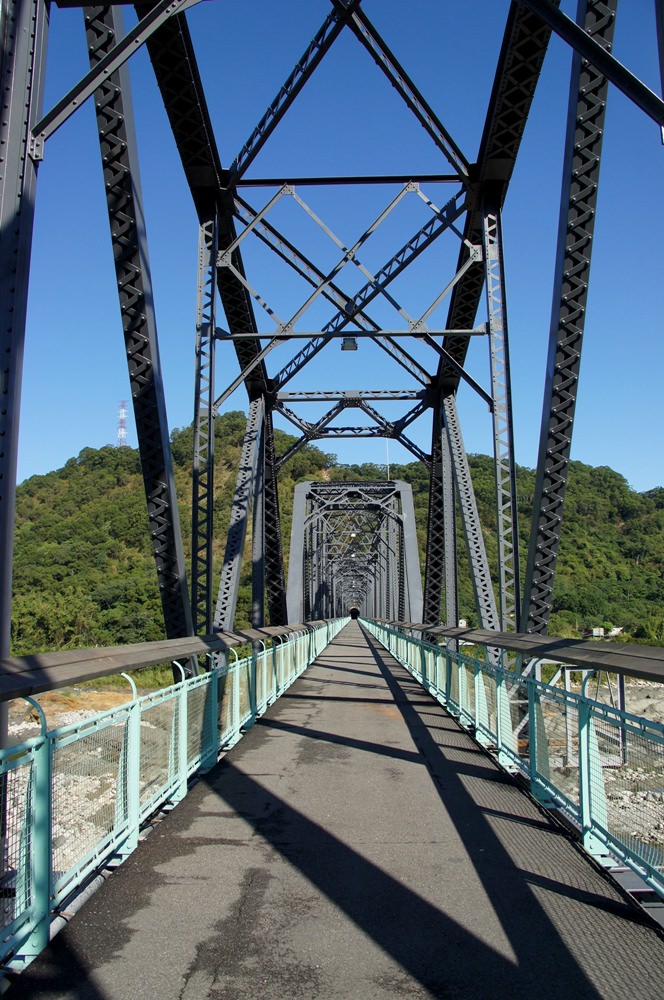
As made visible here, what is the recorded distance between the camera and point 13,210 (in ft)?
15.7

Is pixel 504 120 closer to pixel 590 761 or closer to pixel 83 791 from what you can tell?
pixel 590 761

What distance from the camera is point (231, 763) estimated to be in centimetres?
700

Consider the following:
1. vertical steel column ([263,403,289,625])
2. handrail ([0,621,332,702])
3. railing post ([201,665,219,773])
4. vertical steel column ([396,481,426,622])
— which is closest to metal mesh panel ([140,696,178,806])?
handrail ([0,621,332,702])

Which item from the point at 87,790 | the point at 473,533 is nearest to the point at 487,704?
the point at 87,790

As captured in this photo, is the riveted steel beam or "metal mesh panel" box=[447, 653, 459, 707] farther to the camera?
"metal mesh panel" box=[447, 653, 459, 707]

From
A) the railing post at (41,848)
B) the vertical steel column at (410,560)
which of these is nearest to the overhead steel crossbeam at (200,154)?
the railing post at (41,848)

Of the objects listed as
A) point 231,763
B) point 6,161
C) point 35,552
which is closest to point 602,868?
point 231,763

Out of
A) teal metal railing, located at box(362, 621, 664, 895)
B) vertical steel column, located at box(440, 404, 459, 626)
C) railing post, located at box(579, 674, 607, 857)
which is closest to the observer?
teal metal railing, located at box(362, 621, 664, 895)

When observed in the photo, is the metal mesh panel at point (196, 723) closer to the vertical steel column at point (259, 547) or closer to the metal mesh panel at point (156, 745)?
the metal mesh panel at point (156, 745)

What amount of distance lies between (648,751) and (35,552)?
78.5 m

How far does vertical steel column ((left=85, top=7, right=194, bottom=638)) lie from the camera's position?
727 cm

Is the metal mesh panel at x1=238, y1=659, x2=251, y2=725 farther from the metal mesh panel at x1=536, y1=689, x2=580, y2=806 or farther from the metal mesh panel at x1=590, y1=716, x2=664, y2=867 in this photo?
the metal mesh panel at x1=590, y1=716, x2=664, y2=867

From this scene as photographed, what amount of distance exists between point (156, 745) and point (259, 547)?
41.4ft

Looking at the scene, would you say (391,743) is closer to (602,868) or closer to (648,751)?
(602,868)
